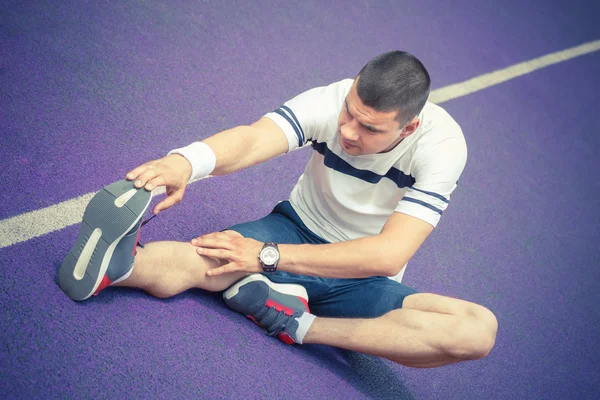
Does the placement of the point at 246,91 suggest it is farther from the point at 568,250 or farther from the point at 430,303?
the point at 568,250

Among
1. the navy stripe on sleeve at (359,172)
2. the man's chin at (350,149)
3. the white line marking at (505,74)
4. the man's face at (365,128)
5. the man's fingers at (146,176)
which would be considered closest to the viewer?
the man's fingers at (146,176)

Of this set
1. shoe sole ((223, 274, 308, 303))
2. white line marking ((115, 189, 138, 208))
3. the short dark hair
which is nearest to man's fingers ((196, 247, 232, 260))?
shoe sole ((223, 274, 308, 303))

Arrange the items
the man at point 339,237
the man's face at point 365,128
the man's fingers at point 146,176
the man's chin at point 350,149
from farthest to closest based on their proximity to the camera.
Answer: the man's chin at point 350,149 < the man's face at point 365,128 < the man at point 339,237 < the man's fingers at point 146,176

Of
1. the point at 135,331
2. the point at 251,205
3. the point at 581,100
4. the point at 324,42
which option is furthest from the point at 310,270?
the point at 581,100

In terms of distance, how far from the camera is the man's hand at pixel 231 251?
195 centimetres

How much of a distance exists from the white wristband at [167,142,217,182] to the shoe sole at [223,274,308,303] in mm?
381

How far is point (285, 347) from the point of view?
2145 millimetres

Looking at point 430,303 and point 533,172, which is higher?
point 533,172

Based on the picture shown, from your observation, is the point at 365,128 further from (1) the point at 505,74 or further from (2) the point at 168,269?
(1) the point at 505,74

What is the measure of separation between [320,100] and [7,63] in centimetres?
131

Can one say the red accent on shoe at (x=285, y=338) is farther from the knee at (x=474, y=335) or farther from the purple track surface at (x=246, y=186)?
Result: the knee at (x=474, y=335)

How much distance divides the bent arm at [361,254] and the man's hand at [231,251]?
83mm

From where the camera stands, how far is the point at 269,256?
77.1 inches

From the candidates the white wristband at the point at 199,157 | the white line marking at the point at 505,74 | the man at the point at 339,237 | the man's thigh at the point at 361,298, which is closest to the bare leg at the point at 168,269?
the man at the point at 339,237
